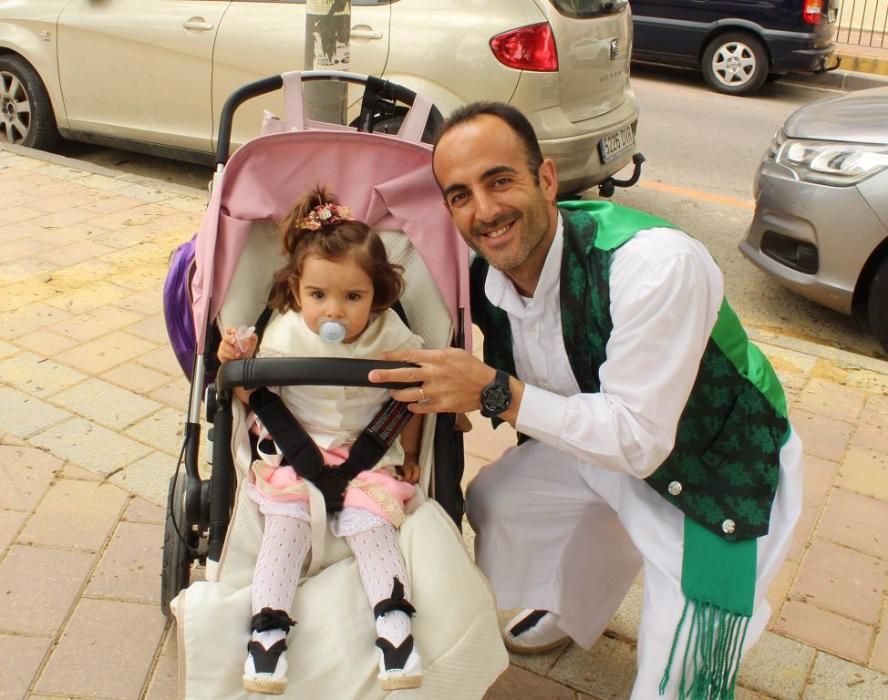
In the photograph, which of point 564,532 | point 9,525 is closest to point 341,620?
point 564,532

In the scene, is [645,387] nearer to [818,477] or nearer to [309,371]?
[309,371]

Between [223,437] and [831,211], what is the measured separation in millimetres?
3466

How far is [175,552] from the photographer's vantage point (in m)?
2.69

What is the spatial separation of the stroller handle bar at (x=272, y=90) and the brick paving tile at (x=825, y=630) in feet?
5.84

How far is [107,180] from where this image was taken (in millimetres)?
6707

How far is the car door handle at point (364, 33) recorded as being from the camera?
19.9 ft

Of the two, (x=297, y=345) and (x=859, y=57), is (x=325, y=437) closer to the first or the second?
(x=297, y=345)

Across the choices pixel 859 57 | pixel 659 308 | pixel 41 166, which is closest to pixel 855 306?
pixel 659 308

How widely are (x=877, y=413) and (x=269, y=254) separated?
9.13ft

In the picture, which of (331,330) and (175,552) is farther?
(175,552)

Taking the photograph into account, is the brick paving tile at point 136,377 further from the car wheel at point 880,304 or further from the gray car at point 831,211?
the car wheel at point 880,304

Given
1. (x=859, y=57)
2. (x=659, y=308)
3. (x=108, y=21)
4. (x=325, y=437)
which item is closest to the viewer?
(x=659, y=308)

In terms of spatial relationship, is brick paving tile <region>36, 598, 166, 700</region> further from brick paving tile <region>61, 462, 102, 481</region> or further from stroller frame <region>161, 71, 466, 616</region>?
brick paving tile <region>61, 462, 102, 481</region>

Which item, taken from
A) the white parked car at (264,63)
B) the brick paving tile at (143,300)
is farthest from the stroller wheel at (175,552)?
the white parked car at (264,63)
